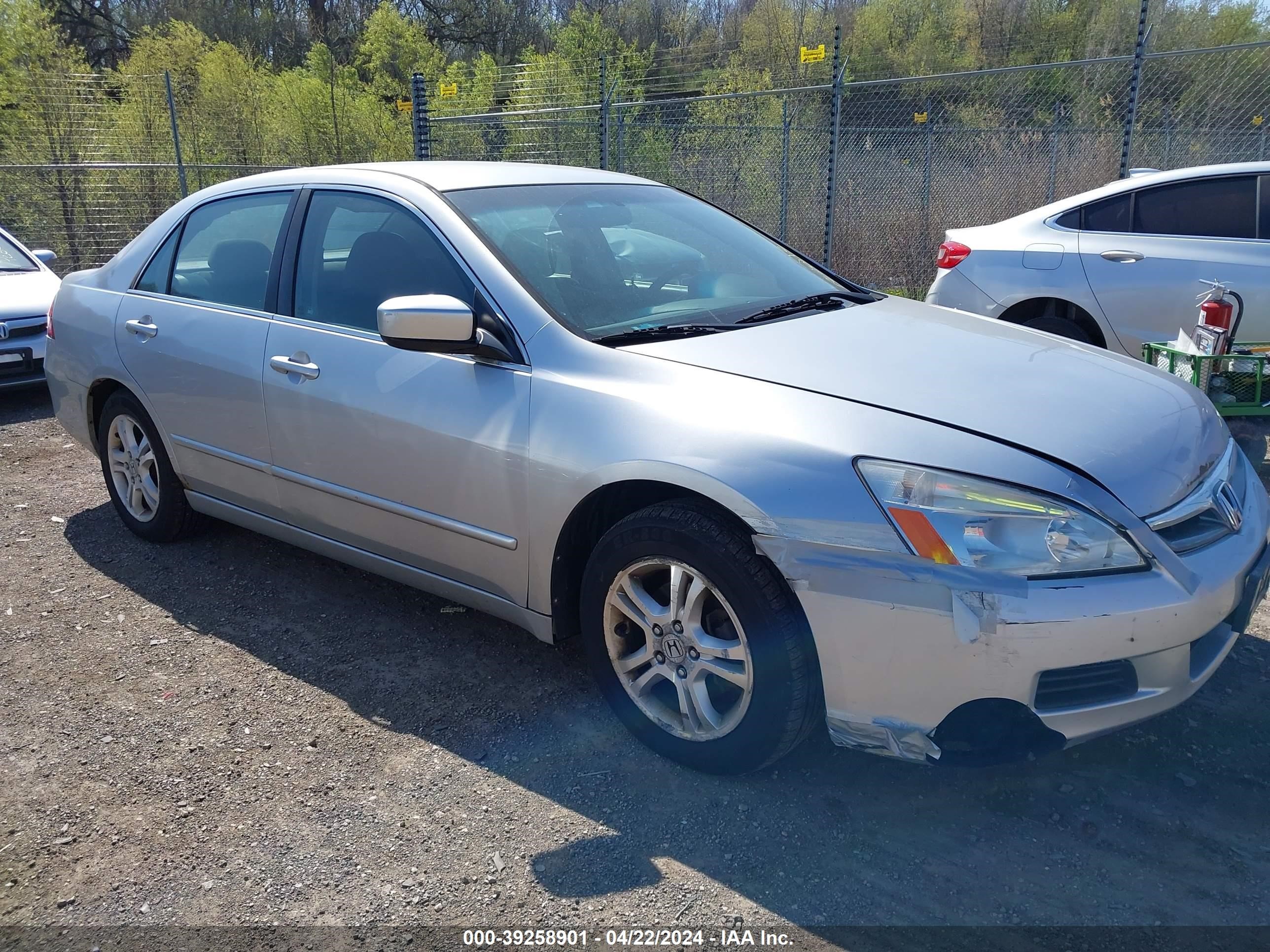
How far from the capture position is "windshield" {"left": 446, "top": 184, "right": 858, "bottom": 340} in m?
3.24

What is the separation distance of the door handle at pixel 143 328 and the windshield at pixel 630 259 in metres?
1.61

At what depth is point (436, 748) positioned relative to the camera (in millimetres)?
3051

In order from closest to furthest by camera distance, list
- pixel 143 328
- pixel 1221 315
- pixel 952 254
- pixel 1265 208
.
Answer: pixel 143 328, pixel 1221 315, pixel 1265 208, pixel 952 254

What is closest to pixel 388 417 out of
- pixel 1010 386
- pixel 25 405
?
pixel 1010 386

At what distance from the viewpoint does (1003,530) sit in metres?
2.35

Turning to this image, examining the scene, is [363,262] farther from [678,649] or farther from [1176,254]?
[1176,254]

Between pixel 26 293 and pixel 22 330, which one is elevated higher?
pixel 26 293

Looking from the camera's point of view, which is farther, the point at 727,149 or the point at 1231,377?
the point at 727,149

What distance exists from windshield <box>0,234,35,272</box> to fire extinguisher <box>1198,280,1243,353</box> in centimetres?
874

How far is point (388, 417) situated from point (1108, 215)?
5016 millimetres

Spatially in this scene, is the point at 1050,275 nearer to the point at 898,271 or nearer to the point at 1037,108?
the point at 898,271

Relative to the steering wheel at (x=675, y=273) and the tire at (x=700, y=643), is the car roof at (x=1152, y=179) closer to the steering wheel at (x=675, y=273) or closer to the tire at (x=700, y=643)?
the steering wheel at (x=675, y=273)

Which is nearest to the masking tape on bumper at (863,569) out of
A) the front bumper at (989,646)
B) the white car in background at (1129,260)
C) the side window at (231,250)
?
the front bumper at (989,646)

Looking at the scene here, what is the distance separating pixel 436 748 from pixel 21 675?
1638 millimetres
